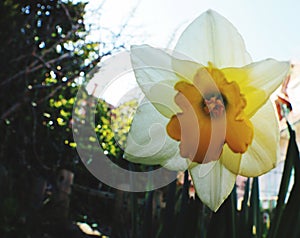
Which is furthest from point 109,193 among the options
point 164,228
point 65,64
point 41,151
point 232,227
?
point 232,227

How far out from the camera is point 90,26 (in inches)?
99.6

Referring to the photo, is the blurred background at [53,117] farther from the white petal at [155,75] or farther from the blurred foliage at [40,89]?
the white petal at [155,75]

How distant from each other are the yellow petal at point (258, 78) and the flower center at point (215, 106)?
19mm

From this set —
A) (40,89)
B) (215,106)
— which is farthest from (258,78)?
(40,89)

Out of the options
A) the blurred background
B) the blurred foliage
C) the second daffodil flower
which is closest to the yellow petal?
the second daffodil flower

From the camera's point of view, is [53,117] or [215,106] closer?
[215,106]

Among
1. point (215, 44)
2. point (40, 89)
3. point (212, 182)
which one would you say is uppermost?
point (40, 89)

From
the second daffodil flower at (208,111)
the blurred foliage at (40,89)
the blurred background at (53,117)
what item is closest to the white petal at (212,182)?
the second daffodil flower at (208,111)

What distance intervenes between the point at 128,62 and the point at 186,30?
6 centimetres

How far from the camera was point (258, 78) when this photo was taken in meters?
0.33

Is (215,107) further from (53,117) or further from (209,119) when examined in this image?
(53,117)

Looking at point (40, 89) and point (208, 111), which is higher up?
point (40, 89)

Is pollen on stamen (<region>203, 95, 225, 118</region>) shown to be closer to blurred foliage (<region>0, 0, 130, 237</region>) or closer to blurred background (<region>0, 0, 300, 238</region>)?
blurred background (<region>0, 0, 300, 238</region>)

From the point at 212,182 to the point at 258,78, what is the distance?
0.09 meters
